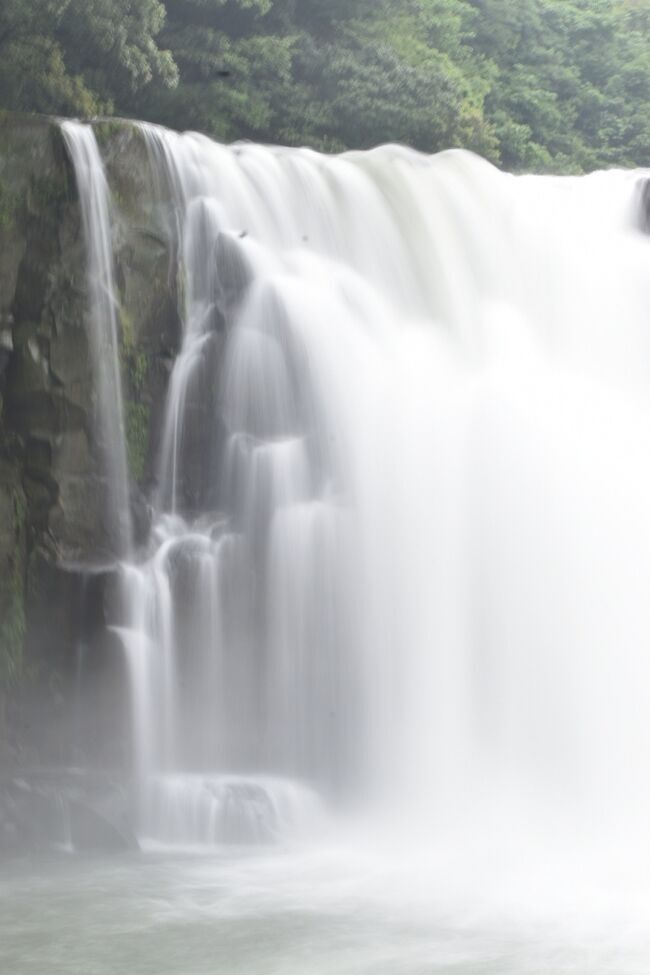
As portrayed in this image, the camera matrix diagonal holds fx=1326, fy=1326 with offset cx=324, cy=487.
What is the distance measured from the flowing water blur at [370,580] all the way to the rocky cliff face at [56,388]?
0.37 meters

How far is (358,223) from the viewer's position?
14.1m

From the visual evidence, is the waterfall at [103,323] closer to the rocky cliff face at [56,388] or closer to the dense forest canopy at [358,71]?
→ the rocky cliff face at [56,388]

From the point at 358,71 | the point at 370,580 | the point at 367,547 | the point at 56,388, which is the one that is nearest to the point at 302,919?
the point at 370,580

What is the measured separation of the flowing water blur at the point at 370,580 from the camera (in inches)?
426

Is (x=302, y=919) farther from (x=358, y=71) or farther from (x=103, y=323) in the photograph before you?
(x=358, y=71)

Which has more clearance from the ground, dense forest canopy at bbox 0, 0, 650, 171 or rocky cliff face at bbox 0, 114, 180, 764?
dense forest canopy at bbox 0, 0, 650, 171

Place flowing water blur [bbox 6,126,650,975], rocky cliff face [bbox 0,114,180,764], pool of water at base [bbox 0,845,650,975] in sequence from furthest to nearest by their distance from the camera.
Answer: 1. rocky cliff face [bbox 0,114,180,764]
2. flowing water blur [bbox 6,126,650,975]
3. pool of water at base [bbox 0,845,650,975]

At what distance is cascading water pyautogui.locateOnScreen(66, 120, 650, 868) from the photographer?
1166cm

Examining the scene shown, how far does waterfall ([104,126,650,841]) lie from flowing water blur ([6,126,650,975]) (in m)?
0.02

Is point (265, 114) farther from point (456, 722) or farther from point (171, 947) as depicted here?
point (171, 947)

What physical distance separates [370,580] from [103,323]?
3426 millimetres

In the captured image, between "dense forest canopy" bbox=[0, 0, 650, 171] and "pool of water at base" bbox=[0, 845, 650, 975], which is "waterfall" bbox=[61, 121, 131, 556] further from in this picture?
"dense forest canopy" bbox=[0, 0, 650, 171]

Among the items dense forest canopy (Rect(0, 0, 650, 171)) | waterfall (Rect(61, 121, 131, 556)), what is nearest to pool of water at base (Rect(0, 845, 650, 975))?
waterfall (Rect(61, 121, 131, 556))

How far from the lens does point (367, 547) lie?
486 inches
